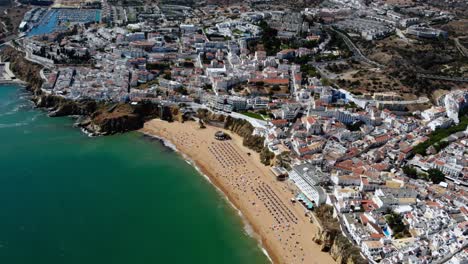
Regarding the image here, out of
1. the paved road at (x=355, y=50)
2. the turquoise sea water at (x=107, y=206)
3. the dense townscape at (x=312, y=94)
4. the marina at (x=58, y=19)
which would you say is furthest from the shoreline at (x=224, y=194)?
the marina at (x=58, y=19)

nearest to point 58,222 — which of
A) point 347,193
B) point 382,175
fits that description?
point 347,193

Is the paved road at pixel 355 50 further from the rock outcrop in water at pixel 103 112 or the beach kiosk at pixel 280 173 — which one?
the beach kiosk at pixel 280 173

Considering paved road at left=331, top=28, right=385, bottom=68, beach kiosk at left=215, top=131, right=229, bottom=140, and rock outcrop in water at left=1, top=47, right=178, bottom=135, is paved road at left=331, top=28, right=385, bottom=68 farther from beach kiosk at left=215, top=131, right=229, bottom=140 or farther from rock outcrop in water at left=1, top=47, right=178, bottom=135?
rock outcrop in water at left=1, top=47, right=178, bottom=135

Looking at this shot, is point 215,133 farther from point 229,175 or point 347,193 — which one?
point 347,193

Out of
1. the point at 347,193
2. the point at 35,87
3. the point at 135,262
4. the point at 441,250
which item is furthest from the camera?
the point at 35,87

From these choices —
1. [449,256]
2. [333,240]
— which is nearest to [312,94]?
[333,240]

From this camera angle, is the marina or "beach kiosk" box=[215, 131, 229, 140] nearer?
"beach kiosk" box=[215, 131, 229, 140]

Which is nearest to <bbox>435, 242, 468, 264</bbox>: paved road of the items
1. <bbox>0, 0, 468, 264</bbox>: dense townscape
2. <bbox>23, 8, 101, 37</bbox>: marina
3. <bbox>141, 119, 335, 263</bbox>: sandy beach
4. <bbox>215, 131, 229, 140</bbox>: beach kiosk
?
<bbox>0, 0, 468, 264</bbox>: dense townscape
